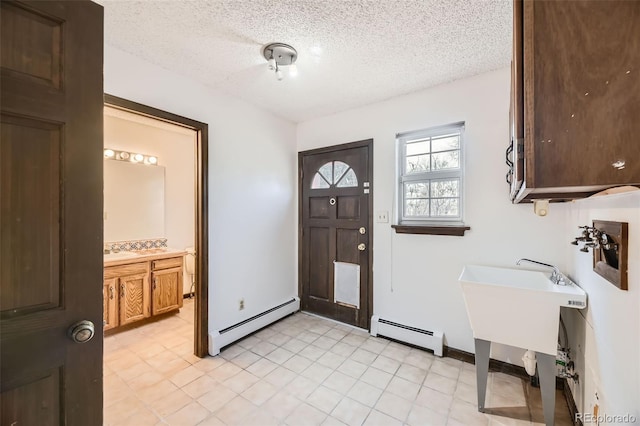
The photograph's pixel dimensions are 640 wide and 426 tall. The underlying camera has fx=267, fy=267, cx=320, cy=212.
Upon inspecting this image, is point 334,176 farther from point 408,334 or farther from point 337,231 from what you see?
point 408,334

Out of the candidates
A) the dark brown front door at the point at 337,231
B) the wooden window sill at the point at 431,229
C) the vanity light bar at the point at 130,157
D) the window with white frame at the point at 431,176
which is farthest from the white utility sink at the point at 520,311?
the vanity light bar at the point at 130,157

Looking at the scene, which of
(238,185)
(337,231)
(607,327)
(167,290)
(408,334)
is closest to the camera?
(607,327)

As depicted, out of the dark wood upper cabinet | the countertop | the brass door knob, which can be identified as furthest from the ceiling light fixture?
the countertop

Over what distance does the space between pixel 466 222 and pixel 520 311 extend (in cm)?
89

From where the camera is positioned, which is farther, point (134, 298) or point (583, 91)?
point (134, 298)

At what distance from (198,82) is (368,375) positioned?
281cm

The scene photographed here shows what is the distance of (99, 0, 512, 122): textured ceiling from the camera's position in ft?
4.88

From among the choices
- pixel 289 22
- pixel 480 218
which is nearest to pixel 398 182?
pixel 480 218

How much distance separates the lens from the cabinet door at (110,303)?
2689 mm

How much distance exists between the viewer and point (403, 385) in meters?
1.96

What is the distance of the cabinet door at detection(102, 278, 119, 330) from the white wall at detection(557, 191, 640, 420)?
3.64 metres

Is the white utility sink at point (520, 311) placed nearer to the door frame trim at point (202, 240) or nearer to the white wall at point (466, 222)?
the white wall at point (466, 222)

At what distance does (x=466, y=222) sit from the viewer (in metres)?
2.29

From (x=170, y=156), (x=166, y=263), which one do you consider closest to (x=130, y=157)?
(x=170, y=156)
